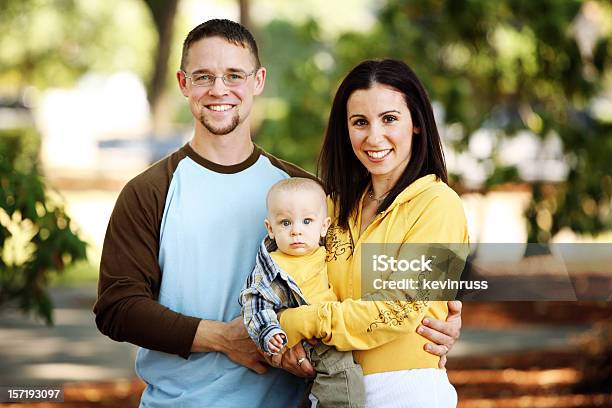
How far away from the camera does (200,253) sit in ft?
11.3

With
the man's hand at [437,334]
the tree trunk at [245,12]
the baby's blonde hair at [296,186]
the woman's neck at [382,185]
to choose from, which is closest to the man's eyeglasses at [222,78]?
the baby's blonde hair at [296,186]

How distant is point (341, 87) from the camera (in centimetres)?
337

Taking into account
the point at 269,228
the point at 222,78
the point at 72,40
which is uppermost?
the point at 72,40

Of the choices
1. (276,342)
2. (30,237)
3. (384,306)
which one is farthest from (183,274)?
(30,237)

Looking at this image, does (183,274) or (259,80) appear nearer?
(183,274)

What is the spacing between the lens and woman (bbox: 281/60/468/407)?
303cm

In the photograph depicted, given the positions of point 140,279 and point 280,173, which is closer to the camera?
point 140,279

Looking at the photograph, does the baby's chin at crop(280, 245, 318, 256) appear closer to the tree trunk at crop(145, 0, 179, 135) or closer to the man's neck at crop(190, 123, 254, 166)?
Result: the man's neck at crop(190, 123, 254, 166)

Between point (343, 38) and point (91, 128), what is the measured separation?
37.7 meters

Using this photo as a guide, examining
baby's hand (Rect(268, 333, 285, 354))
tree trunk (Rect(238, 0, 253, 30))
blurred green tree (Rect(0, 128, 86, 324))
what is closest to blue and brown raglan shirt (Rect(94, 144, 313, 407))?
baby's hand (Rect(268, 333, 285, 354))

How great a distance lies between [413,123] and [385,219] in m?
0.36

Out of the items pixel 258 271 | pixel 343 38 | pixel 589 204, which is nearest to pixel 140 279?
pixel 258 271

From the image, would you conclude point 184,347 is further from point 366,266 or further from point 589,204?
point 589,204

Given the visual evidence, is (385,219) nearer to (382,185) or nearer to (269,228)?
(382,185)
